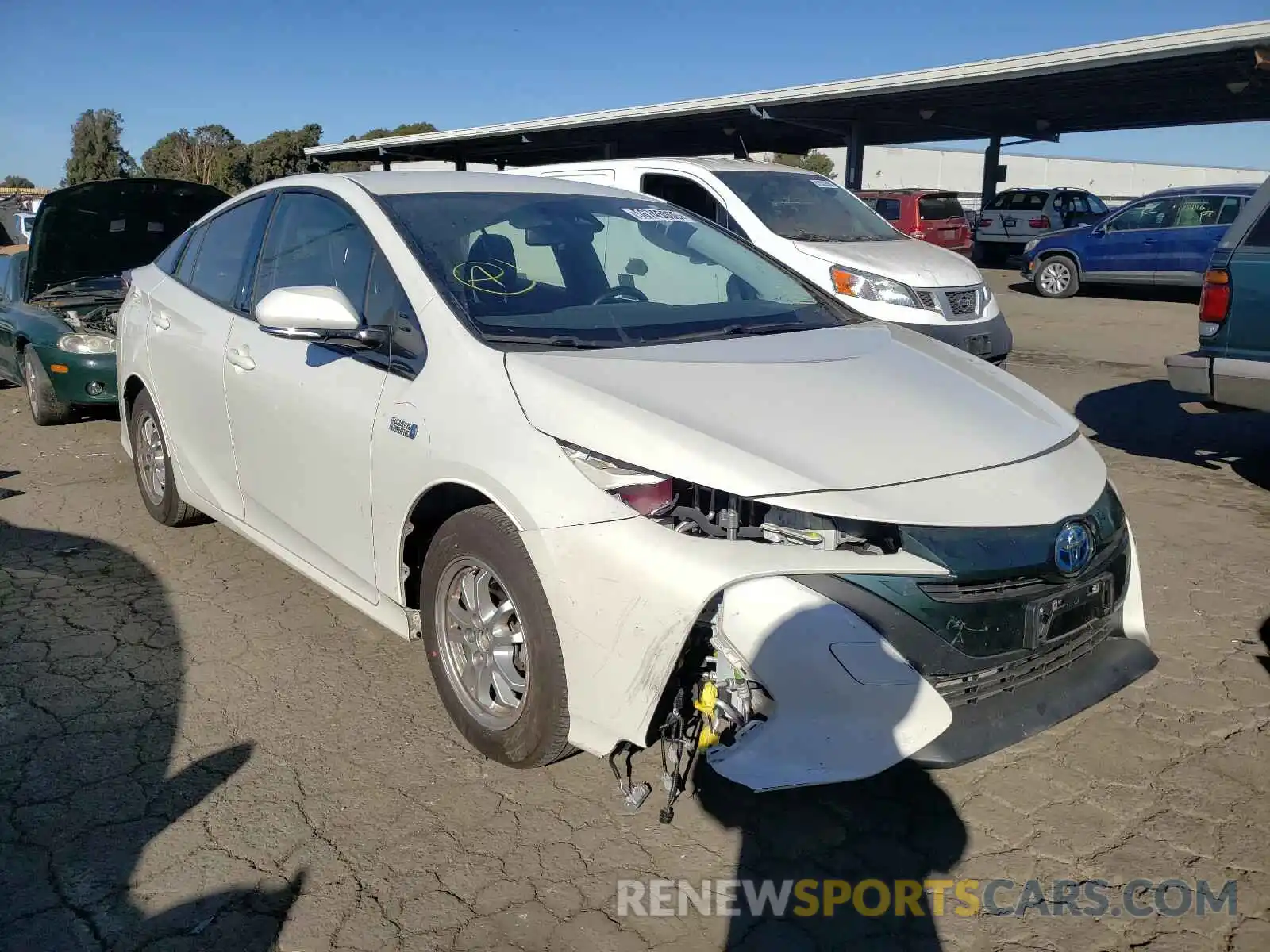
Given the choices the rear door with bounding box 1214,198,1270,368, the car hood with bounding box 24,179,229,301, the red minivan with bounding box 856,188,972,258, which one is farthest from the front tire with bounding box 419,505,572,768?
the red minivan with bounding box 856,188,972,258

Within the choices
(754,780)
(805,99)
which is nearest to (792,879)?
(754,780)

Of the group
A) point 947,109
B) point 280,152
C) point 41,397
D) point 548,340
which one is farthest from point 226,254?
point 280,152

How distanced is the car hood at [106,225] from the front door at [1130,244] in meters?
13.5

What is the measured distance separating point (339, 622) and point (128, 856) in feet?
5.12

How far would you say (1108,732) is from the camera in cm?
332

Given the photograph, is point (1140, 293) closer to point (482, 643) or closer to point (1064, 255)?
point (1064, 255)

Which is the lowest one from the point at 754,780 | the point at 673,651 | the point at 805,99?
the point at 754,780

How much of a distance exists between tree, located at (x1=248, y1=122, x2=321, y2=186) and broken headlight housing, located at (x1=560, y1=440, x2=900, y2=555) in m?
49.5

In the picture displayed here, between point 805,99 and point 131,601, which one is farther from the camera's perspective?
point 805,99

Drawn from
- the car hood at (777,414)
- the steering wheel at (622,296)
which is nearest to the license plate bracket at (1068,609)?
the car hood at (777,414)

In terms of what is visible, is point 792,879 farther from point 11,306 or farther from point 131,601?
point 11,306

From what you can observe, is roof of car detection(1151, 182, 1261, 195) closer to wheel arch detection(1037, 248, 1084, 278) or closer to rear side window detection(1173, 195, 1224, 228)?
rear side window detection(1173, 195, 1224, 228)

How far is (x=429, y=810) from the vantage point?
2.91 meters

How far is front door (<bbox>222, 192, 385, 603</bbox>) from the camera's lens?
337cm
